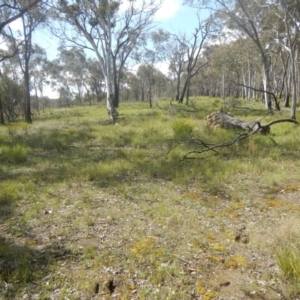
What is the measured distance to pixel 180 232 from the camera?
11.8 ft

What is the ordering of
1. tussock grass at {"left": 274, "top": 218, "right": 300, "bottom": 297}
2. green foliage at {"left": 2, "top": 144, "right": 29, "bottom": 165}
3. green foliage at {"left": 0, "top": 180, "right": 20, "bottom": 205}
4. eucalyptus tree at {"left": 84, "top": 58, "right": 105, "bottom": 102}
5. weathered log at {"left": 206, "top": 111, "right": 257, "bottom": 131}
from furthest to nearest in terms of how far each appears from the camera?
eucalyptus tree at {"left": 84, "top": 58, "right": 105, "bottom": 102} → weathered log at {"left": 206, "top": 111, "right": 257, "bottom": 131} → green foliage at {"left": 2, "top": 144, "right": 29, "bottom": 165} → green foliage at {"left": 0, "top": 180, "right": 20, "bottom": 205} → tussock grass at {"left": 274, "top": 218, "right": 300, "bottom": 297}

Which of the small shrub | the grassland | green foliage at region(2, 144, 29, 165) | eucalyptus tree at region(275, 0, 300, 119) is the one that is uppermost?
eucalyptus tree at region(275, 0, 300, 119)

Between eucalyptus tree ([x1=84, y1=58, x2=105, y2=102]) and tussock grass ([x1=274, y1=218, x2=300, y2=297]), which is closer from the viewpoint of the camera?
tussock grass ([x1=274, y1=218, x2=300, y2=297])

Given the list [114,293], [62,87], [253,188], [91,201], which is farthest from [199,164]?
[62,87]

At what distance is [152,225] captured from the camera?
380 cm

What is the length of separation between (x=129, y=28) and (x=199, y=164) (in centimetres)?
1690

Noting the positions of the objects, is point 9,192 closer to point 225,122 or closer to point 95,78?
point 225,122

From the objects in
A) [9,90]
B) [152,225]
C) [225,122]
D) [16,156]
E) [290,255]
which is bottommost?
[152,225]

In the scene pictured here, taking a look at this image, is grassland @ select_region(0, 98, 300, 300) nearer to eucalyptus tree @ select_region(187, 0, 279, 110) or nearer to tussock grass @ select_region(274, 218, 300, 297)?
tussock grass @ select_region(274, 218, 300, 297)

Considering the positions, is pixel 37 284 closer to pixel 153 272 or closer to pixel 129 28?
pixel 153 272

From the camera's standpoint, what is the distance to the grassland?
8.67 feet

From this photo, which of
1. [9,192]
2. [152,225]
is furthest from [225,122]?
[9,192]

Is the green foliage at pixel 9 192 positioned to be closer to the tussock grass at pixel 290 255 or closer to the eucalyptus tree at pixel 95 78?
the tussock grass at pixel 290 255

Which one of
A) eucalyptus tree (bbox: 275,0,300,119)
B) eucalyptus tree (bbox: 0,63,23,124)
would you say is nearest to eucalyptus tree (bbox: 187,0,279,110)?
eucalyptus tree (bbox: 275,0,300,119)
